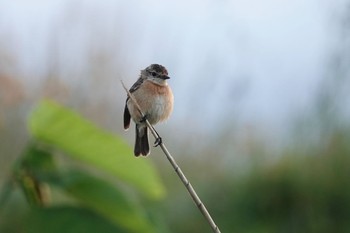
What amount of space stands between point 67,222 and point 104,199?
12 cm

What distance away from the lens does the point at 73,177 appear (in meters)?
2.33

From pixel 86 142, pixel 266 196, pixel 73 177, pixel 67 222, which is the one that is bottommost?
pixel 266 196

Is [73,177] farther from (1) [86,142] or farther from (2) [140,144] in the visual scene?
(2) [140,144]

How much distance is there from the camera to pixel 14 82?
4684 mm

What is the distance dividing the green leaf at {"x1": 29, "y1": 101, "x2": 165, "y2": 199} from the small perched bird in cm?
10

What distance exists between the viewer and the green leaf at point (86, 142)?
2.15m

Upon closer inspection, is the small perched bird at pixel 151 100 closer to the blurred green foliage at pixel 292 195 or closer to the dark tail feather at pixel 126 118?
the dark tail feather at pixel 126 118

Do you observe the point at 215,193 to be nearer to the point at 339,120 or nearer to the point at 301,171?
the point at 301,171

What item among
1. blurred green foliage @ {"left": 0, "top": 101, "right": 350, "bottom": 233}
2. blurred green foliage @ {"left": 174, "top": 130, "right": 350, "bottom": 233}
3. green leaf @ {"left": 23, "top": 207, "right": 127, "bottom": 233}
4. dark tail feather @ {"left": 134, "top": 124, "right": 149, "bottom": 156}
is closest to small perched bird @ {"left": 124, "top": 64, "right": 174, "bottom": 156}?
dark tail feather @ {"left": 134, "top": 124, "right": 149, "bottom": 156}

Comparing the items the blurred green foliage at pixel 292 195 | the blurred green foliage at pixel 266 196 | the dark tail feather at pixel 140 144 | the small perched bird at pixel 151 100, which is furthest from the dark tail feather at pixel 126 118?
the blurred green foliage at pixel 292 195

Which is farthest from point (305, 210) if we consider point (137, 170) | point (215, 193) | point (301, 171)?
point (137, 170)

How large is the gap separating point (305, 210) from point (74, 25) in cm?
225

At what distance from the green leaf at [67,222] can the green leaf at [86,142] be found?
0.14 metres

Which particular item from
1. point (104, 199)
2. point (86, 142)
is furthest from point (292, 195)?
point (86, 142)
